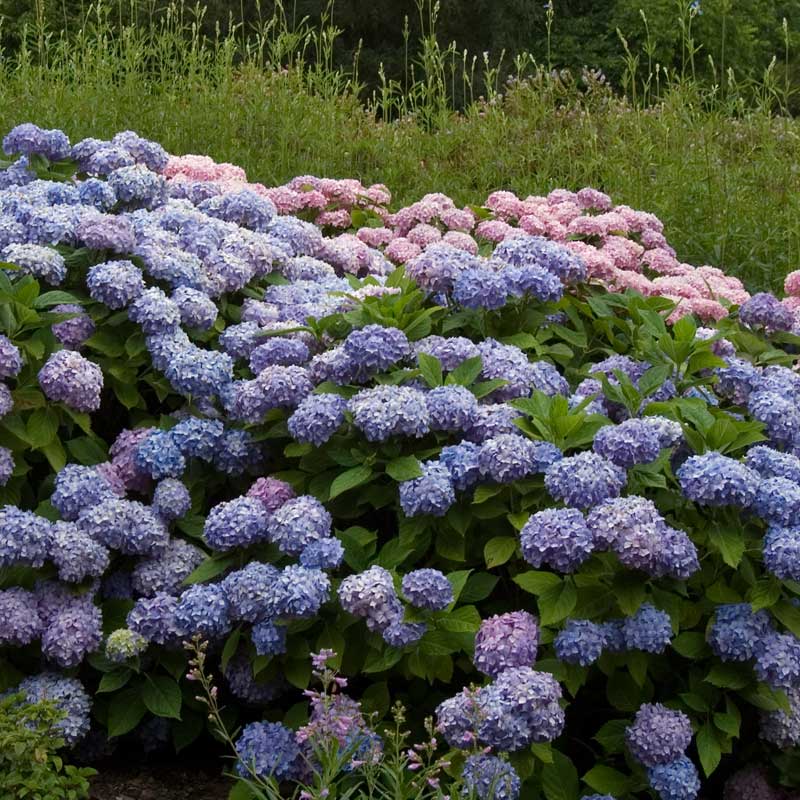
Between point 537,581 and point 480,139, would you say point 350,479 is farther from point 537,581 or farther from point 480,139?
point 480,139

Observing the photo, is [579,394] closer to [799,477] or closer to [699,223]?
[799,477]

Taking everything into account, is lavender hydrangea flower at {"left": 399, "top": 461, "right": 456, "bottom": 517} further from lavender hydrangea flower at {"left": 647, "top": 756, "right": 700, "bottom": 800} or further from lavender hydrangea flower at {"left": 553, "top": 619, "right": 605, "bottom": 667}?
lavender hydrangea flower at {"left": 647, "top": 756, "right": 700, "bottom": 800}

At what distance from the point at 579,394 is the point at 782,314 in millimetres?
885

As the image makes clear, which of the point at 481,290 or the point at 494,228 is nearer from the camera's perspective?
the point at 481,290

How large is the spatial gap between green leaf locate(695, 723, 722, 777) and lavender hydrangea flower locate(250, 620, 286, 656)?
1.03 metres

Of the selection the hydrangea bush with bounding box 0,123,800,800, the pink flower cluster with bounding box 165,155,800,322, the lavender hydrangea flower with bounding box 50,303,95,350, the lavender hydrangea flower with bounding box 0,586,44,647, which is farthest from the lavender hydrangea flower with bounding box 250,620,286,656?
the pink flower cluster with bounding box 165,155,800,322

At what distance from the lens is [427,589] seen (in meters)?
2.93

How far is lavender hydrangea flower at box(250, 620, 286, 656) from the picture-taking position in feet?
9.96

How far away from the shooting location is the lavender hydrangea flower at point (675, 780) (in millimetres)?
2887

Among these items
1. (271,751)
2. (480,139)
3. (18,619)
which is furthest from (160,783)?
(480,139)

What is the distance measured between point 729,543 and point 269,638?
3.71 ft

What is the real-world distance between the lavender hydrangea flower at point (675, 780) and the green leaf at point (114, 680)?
133 centimetres

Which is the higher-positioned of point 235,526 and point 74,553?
point 235,526

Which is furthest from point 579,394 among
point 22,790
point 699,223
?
point 699,223
